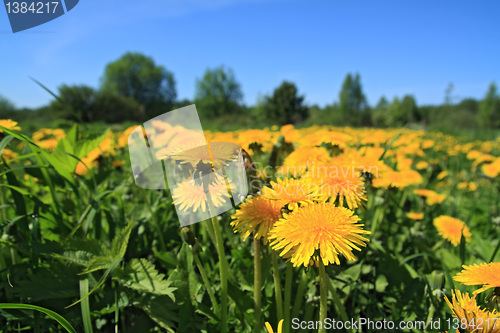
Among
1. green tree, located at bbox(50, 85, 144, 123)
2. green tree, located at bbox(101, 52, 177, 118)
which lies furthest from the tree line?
green tree, located at bbox(50, 85, 144, 123)

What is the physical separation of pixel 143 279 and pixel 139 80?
42.8 m

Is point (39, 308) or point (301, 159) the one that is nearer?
point (39, 308)

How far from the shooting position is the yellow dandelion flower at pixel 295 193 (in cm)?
61

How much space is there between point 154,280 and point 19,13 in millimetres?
840

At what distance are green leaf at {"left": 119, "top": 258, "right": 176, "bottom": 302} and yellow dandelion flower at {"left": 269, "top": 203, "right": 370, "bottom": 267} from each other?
34 centimetres

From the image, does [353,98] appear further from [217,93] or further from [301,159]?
[301,159]

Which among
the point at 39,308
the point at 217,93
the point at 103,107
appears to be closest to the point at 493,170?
the point at 39,308

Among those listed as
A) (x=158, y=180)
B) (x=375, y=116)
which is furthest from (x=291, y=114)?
(x=158, y=180)

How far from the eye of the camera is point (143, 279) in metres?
0.75

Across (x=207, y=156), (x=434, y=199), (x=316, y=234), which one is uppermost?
(x=207, y=156)

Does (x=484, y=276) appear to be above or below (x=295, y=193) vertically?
below

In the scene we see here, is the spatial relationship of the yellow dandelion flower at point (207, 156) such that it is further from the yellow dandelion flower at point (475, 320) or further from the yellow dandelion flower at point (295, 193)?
the yellow dandelion flower at point (475, 320)

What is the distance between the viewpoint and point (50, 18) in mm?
832

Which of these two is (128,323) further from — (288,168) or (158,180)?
(288,168)
